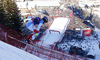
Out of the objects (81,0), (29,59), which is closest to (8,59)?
(29,59)

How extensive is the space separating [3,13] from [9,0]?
1.12 metres

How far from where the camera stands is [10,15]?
7.47 meters

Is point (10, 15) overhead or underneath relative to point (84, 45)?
overhead

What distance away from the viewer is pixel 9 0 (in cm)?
743

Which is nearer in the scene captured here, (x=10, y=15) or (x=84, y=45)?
(x=10, y=15)

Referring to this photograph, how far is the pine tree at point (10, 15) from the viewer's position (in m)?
7.40

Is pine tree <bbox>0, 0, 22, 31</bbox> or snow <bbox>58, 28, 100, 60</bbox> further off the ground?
pine tree <bbox>0, 0, 22, 31</bbox>

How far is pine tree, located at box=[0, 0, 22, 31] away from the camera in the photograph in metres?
7.40

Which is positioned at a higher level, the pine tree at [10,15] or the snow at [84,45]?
the pine tree at [10,15]

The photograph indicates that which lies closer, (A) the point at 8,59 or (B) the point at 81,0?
(A) the point at 8,59

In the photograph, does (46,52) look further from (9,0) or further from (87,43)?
(87,43)

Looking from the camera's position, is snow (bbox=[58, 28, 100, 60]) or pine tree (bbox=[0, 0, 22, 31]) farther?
snow (bbox=[58, 28, 100, 60])

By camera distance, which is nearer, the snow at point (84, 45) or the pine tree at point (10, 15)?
the pine tree at point (10, 15)

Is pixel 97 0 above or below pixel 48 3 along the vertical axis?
above
